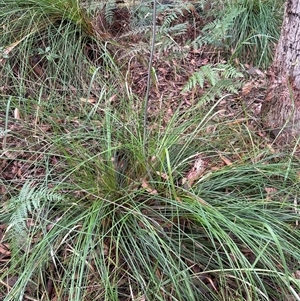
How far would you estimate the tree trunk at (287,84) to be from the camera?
2.04 metres

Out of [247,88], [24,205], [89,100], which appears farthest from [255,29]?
[24,205]

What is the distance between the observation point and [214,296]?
1.56 meters

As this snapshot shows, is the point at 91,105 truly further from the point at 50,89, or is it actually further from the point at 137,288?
the point at 137,288

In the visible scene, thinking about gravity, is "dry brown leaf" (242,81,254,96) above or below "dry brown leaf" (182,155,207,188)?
above

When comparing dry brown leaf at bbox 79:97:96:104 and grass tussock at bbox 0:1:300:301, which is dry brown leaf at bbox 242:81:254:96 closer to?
grass tussock at bbox 0:1:300:301

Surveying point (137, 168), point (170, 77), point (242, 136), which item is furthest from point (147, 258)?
point (170, 77)

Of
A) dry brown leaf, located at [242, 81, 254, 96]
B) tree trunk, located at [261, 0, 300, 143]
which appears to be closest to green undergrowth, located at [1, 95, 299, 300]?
tree trunk, located at [261, 0, 300, 143]

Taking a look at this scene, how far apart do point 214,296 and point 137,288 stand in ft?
0.98

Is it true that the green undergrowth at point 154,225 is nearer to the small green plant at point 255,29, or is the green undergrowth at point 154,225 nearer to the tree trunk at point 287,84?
the tree trunk at point 287,84

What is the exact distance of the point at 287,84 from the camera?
7.02 ft

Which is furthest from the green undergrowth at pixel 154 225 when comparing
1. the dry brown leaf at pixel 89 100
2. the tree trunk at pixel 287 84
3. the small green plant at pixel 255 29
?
the small green plant at pixel 255 29

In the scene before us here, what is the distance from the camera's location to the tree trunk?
2.04 m

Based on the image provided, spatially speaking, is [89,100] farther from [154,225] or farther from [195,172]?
[154,225]

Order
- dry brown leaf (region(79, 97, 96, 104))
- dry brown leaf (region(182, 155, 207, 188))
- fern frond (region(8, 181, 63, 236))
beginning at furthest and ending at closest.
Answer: dry brown leaf (region(79, 97, 96, 104)) < dry brown leaf (region(182, 155, 207, 188)) < fern frond (region(8, 181, 63, 236))
